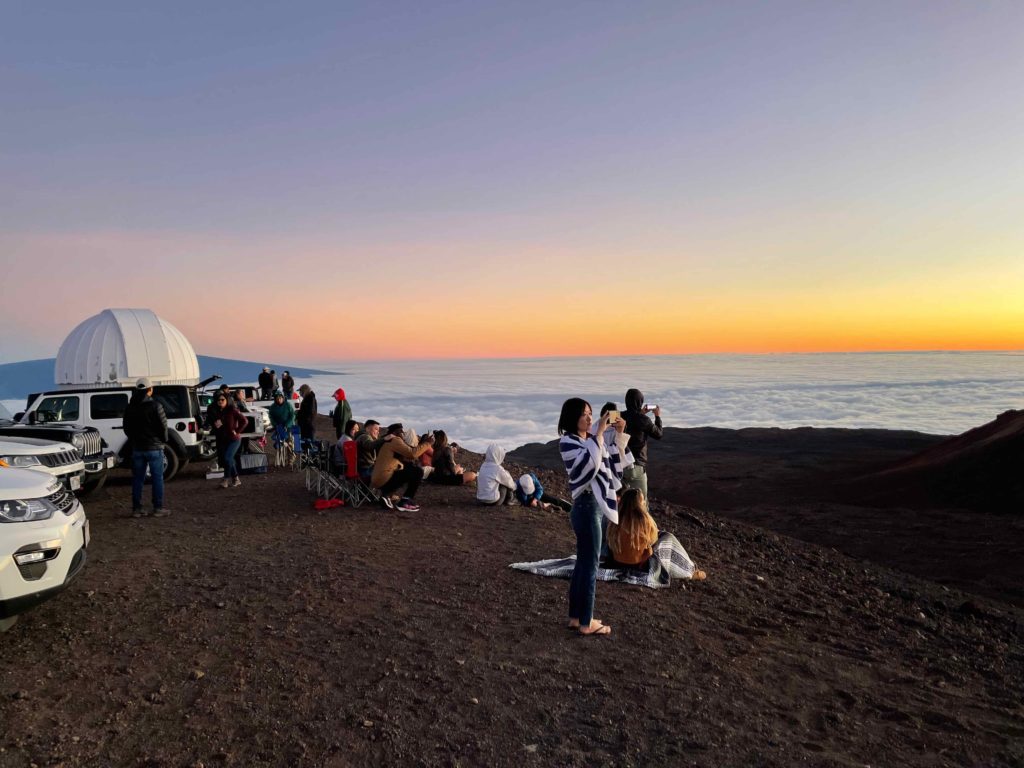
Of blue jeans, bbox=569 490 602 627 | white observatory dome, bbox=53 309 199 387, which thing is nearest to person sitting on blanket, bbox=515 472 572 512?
blue jeans, bbox=569 490 602 627

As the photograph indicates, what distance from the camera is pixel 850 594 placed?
841 centimetres

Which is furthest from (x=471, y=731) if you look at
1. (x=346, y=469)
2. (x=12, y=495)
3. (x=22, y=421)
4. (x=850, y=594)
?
(x=22, y=421)

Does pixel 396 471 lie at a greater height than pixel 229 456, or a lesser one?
greater

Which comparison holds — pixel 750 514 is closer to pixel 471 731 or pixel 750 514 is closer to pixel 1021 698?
pixel 1021 698

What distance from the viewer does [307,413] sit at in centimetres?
1530

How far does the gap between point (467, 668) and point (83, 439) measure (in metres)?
9.52

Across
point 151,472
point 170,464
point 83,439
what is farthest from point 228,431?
point 151,472

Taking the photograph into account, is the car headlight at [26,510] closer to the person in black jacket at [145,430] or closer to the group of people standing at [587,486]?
the group of people standing at [587,486]

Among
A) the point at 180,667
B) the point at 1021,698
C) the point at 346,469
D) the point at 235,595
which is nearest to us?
the point at 180,667

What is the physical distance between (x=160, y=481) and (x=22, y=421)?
4.74m

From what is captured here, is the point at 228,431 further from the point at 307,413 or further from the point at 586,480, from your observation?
the point at 586,480

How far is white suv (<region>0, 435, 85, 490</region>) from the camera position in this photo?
8906mm

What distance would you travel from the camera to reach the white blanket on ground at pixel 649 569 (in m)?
6.98

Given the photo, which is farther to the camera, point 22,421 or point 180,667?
point 22,421
